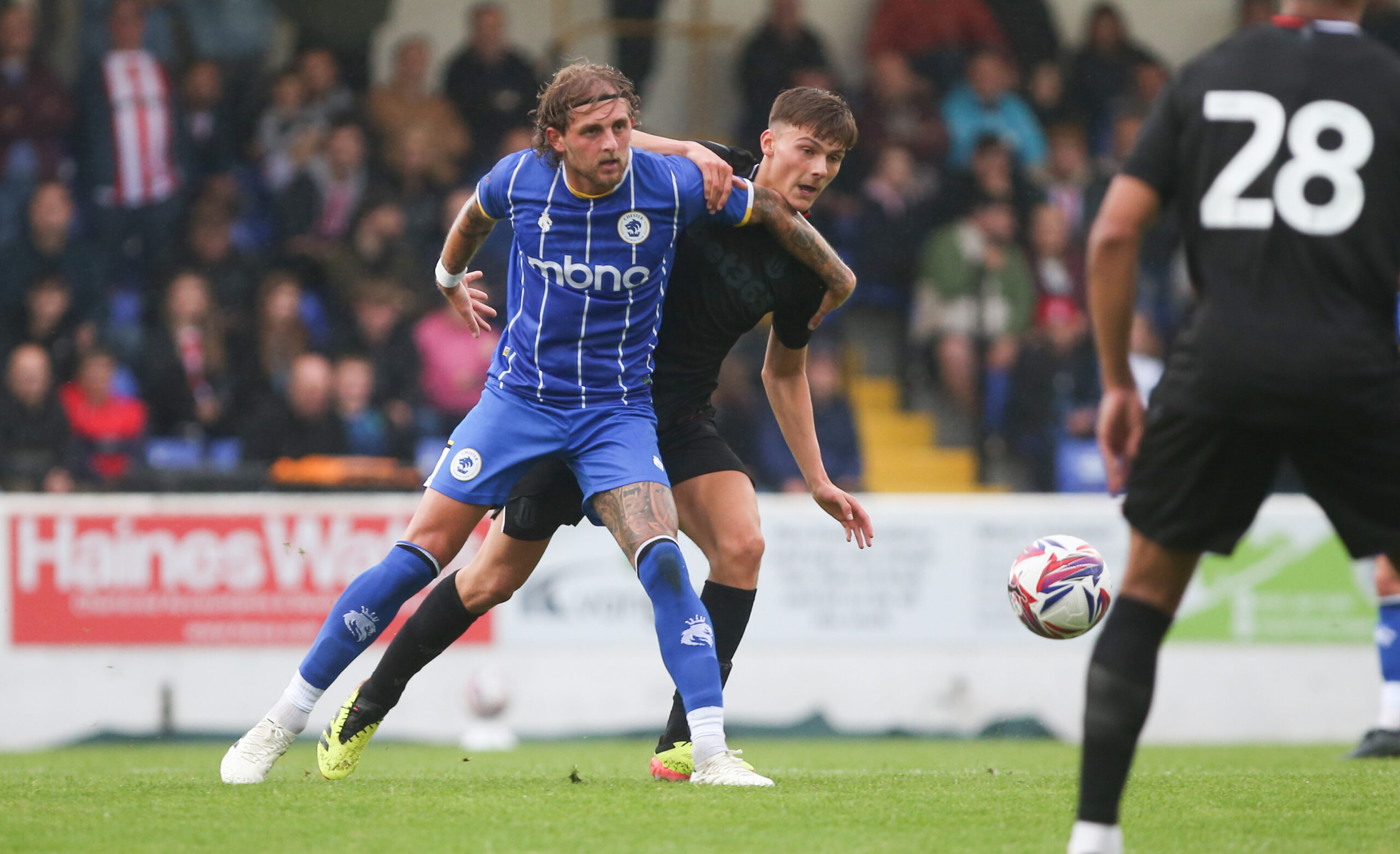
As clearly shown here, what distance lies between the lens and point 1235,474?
350 centimetres

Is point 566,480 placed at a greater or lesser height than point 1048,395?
greater

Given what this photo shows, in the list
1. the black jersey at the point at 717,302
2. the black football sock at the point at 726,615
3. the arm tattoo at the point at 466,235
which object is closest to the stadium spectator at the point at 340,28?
the arm tattoo at the point at 466,235

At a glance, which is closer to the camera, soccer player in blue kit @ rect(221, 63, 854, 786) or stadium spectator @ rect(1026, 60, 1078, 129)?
soccer player in blue kit @ rect(221, 63, 854, 786)

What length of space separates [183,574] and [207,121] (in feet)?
16.3

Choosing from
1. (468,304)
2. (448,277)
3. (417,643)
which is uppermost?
(448,277)

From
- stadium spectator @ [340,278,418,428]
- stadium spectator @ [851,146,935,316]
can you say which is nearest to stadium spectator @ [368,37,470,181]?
stadium spectator @ [340,278,418,428]

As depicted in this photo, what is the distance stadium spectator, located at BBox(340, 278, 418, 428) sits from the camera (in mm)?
11953

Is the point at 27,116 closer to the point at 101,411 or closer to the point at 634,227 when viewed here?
the point at 101,411

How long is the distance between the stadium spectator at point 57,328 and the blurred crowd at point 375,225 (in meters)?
0.03

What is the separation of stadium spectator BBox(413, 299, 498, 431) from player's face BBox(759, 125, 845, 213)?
22.1ft

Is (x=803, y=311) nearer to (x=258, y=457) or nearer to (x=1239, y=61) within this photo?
(x=1239, y=61)

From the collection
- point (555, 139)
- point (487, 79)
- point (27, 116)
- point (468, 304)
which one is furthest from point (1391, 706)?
point (27, 116)

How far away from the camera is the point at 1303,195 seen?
341 centimetres

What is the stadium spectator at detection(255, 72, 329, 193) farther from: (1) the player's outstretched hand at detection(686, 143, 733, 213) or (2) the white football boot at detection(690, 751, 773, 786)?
(2) the white football boot at detection(690, 751, 773, 786)
